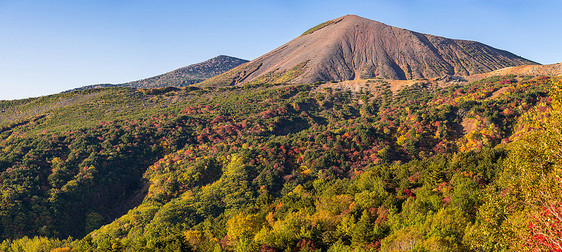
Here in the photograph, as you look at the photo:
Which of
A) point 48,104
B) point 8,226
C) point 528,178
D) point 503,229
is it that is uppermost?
point 48,104

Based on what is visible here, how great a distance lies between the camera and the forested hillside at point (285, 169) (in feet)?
88.9

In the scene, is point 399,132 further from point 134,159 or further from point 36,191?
point 36,191

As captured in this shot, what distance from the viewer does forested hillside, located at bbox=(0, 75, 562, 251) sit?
2710 centimetres

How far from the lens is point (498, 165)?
4600cm

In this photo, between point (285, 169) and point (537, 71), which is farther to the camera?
point (537, 71)

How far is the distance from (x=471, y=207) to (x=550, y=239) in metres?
23.1

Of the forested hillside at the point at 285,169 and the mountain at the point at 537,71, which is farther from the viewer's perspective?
the mountain at the point at 537,71

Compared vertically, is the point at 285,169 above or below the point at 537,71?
below

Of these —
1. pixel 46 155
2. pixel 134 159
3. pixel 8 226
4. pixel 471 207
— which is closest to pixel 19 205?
pixel 8 226

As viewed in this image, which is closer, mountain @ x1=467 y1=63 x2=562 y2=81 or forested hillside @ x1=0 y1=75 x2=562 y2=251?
forested hillside @ x1=0 y1=75 x2=562 y2=251

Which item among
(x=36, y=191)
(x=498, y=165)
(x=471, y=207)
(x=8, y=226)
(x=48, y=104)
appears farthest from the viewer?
(x=48, y=104)

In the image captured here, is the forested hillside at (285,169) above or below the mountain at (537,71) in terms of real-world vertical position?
below

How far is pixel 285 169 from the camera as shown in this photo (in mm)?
85500

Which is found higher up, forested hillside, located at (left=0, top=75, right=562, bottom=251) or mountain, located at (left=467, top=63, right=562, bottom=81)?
mountain, located at (left=467, top=63, right=562, bottom=81)
